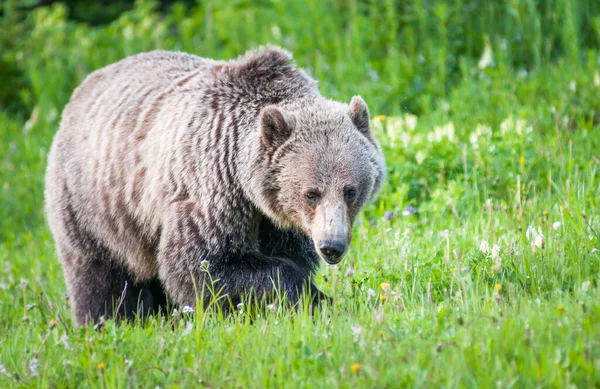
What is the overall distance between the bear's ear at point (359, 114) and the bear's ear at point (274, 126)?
446mm

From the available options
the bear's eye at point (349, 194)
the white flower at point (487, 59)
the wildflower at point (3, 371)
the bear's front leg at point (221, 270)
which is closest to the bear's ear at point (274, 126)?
the bear's eye at point (349, 194)

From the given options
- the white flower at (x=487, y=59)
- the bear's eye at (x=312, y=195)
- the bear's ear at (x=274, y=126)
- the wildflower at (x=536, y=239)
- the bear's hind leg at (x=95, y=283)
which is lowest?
the bear's hind leg at (x=95, y=283)

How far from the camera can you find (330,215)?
16.6ft

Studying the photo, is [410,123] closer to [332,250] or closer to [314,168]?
[314,168]

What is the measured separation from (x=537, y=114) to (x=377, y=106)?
2007mm

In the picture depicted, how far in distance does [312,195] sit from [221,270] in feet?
2.47

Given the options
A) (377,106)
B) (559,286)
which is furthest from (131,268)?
(377,106)

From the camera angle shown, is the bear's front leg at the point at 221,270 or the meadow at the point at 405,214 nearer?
the meadow at the point at 405,214

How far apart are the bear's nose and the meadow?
23cm

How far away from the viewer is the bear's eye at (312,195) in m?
5.20

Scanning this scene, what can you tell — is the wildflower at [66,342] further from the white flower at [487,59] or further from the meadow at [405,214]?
the white flower at [487,59]

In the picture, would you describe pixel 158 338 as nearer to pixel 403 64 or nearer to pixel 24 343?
pixel 24 343

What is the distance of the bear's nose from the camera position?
16.2 feet

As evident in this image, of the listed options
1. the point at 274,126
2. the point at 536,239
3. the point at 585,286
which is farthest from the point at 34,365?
the point at 536,239
